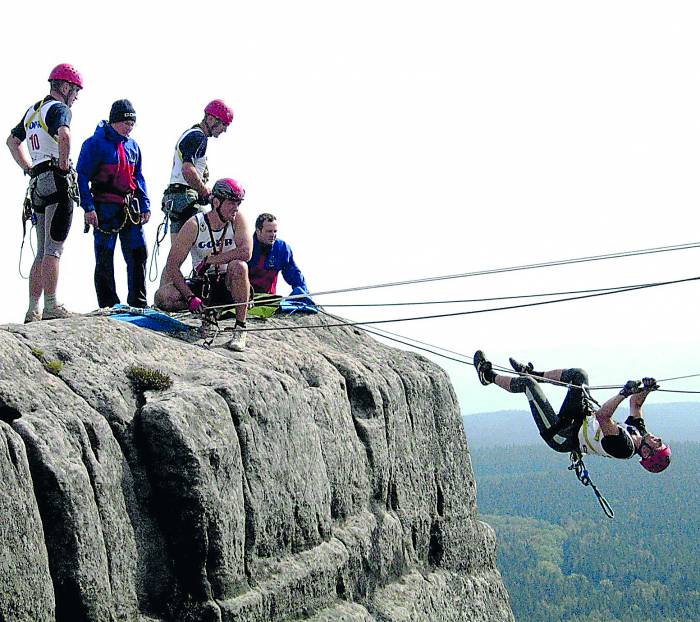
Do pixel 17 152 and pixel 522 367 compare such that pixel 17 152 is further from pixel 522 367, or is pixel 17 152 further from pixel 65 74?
pixel 522 367

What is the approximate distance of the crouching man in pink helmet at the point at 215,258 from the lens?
15602mm

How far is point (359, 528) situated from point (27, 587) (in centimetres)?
693

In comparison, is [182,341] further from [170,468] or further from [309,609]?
[309,609]

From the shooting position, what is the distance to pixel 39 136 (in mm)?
14602

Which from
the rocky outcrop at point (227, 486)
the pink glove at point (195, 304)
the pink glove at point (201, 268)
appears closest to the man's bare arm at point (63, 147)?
the rocky outcrop at point (227, 486)

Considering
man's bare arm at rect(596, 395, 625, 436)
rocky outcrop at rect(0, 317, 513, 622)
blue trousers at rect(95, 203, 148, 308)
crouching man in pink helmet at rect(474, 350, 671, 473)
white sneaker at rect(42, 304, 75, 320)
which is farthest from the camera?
crouching man in pink helmet at rect(474, 350, 671, 473)

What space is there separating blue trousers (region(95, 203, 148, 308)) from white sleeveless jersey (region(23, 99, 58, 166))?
161 centimetres

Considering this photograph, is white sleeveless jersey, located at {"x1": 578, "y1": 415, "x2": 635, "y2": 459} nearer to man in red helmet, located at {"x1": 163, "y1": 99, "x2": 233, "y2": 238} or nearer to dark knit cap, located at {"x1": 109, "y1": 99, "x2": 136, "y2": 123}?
man in red helmet, located at {"x1": 163, "y1": 99, "x2": 233, "y2": 238}

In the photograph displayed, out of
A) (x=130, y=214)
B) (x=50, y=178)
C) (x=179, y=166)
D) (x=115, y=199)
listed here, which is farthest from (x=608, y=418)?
(x=50, y=178)

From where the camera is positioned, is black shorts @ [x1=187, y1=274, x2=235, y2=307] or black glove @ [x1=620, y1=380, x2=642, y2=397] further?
black glove @ [x1=620, y1=380, x2=642, y2=397]

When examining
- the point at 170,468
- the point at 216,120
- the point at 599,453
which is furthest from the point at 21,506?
the point at 599,453

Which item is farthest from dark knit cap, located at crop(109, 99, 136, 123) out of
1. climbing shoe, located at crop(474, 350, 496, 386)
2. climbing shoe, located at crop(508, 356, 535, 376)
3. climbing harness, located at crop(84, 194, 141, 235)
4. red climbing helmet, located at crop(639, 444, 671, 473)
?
red climbing helmet, located at crop(639, 444, 671, 473)

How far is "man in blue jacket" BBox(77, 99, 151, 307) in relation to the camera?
1574cm

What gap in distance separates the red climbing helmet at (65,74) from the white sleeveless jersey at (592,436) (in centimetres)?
1164
